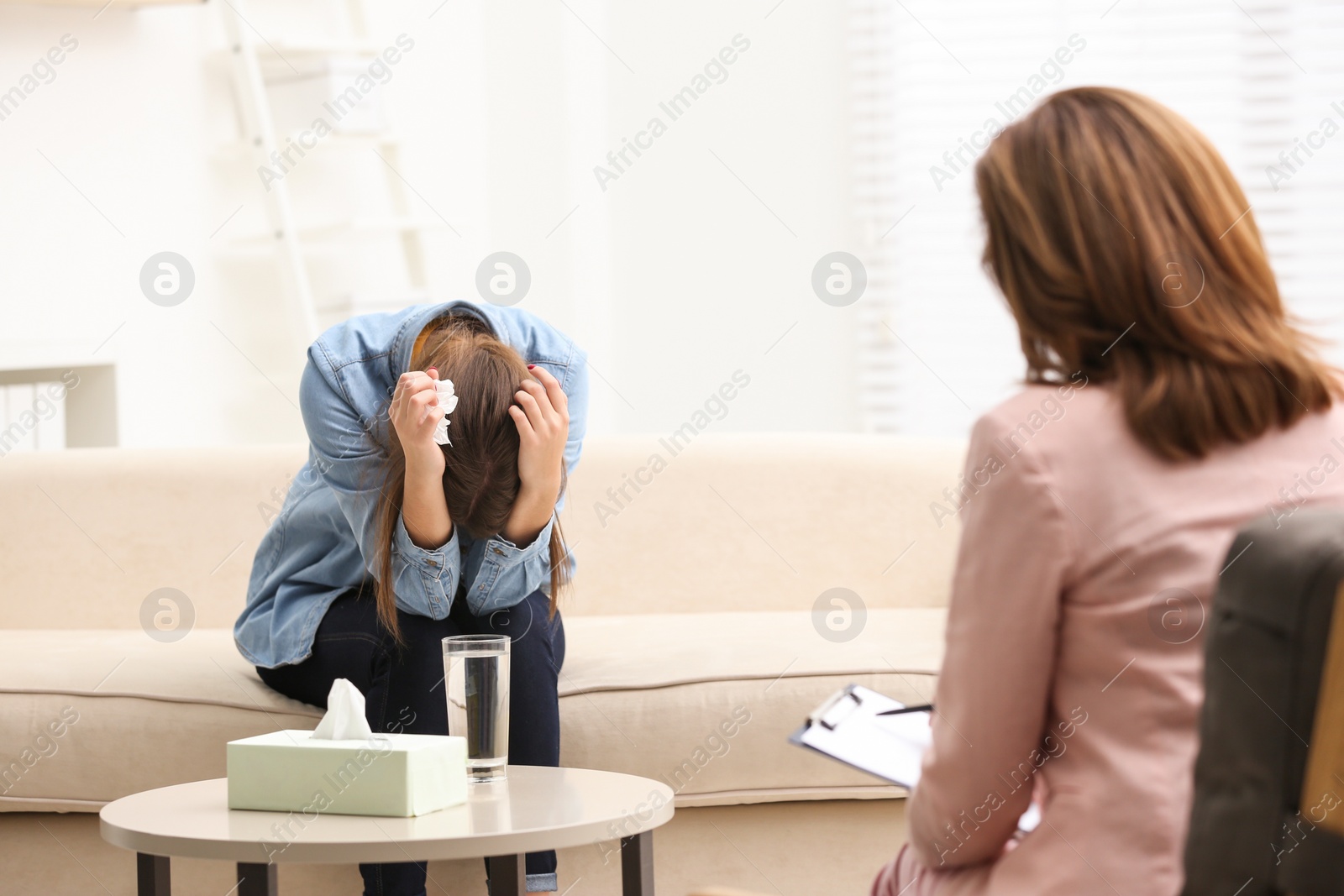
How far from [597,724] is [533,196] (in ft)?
6.44

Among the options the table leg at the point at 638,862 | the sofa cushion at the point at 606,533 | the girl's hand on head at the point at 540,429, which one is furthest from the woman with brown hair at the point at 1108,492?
the sofa cushion at the point at 606,533

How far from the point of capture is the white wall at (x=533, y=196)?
116 inches

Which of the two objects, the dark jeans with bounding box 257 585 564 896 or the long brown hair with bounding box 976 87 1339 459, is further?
the dark jeans with bounding box 257 585 564 896

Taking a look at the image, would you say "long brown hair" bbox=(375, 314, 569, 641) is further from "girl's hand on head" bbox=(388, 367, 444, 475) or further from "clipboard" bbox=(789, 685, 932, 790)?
"clipboard" bbox=(789, 685, 932, 790)

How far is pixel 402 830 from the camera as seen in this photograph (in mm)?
1017

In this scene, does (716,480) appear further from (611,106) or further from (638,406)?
(611,106)

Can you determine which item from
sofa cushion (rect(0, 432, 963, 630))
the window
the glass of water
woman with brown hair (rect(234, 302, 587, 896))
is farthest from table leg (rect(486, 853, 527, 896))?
the window

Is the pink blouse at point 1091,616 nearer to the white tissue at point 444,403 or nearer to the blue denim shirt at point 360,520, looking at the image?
the white tissue at point 444,403

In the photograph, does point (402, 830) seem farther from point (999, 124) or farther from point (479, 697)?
point (999, 124)

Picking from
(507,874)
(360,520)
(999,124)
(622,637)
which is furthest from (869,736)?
(999,124)

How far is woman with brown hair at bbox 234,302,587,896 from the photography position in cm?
139

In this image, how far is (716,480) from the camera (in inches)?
86.4

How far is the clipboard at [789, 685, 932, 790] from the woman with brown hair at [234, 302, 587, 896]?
0.56 meters

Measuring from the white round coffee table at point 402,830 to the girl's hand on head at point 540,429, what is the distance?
1.17 ft
